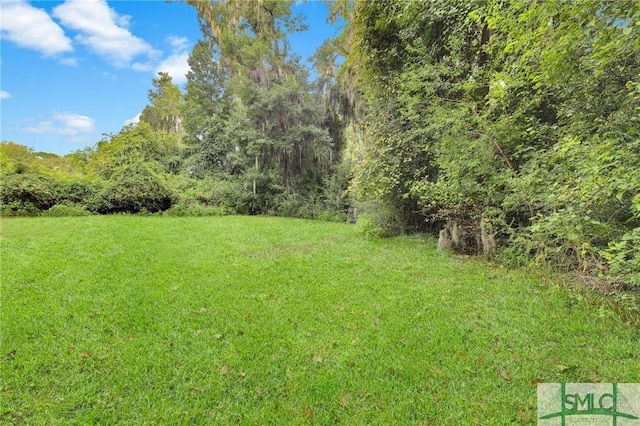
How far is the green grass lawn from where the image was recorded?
1994 millimetres

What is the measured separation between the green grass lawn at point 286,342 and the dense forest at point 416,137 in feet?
3.04

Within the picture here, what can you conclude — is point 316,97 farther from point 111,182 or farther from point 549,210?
point 549,210

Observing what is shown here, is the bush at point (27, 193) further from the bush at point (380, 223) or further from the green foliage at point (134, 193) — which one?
the bush at point (380, 223)

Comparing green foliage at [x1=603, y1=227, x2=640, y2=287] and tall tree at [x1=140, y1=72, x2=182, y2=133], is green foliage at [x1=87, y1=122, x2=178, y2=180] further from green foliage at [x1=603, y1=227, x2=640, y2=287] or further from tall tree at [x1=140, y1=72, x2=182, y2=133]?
green foliage at [x1=603, y1=227, x2=640, y2=287]

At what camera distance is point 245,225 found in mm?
9047

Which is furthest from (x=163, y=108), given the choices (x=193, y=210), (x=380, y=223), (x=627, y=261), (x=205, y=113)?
(x=627, y=261)

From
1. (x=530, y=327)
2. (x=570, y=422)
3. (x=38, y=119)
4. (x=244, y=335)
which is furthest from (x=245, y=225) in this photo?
(x=570, y=422)


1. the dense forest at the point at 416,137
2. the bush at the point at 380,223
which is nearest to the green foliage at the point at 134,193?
the dense forest at the point at 416,137

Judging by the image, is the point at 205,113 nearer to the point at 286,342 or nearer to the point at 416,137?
the point at 416,137

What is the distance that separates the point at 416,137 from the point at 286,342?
5094mm

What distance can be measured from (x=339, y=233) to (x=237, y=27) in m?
11.1

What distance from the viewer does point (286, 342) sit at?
2754 millimetres

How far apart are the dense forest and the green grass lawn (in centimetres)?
93

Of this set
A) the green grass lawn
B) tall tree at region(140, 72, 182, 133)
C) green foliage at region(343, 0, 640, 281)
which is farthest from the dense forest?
tall tree at region(140, 72, 182, 133)
